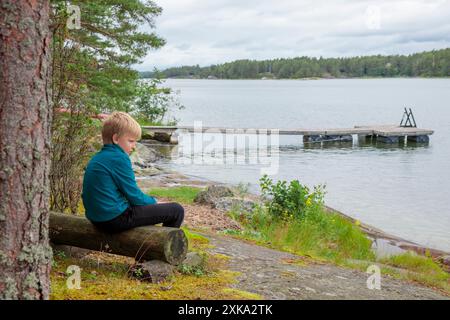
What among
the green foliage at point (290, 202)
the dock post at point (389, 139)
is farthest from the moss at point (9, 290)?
the dock post at point (389, 139)

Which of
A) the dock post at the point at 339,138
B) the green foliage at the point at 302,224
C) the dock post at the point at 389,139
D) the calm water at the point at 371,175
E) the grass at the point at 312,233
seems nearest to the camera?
the grass at the point at 312,233

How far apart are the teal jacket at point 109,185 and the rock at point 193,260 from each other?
97 cm

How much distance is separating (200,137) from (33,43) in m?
32.6

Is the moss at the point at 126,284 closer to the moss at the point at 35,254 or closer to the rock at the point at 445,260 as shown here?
the moss at the point at 35,254

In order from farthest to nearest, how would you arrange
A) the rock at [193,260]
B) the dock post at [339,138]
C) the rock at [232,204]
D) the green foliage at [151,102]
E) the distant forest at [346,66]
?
1. the distant forest at [346,66]
2. the dock post at [339,138]
3. the green foliage at [151,102]
4. the rock at [232,204]
5. the rock at [193,260]

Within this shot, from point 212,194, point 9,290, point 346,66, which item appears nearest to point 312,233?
point 212,194

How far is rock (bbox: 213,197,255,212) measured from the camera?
12.2m

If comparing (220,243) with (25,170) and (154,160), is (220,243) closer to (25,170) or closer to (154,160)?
(25,170)

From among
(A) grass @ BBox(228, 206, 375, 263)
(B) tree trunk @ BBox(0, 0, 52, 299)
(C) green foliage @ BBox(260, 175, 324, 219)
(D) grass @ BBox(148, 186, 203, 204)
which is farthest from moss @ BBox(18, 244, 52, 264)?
(D) grass @ BBox(148, 186, 203, 204)

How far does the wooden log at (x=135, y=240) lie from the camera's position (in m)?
5.07

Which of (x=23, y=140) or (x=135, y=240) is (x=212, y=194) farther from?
(x=23, y=140)

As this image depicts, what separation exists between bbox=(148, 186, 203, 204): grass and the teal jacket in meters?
7.71

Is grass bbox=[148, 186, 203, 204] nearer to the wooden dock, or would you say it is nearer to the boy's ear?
the boy's ear
